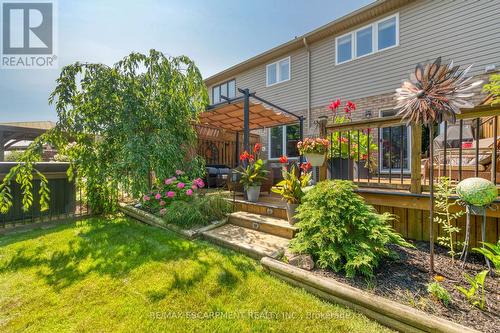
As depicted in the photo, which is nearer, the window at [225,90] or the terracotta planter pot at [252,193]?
the terracotta planter pot at [252,193]

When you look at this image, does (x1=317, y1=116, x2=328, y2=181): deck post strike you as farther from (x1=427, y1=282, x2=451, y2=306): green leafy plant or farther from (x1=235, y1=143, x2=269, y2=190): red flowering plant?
(x1=427, y1=282, x2=451, y2=306): green leafy plant

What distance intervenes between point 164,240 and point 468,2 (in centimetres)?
915

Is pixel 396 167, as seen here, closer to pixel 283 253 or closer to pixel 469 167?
pixel 469 167

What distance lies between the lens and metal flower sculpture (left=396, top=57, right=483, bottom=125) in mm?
2135

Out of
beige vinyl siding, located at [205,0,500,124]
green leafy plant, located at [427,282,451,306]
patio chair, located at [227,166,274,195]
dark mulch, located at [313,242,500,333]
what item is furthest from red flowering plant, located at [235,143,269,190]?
beige vinyl siding, located at [205,0,500,124]

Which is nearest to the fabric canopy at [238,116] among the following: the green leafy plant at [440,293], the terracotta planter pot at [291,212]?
the terracotta planter pot at [291,212]

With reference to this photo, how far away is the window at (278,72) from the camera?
354 inches

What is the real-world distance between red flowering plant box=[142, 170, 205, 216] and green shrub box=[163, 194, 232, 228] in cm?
23

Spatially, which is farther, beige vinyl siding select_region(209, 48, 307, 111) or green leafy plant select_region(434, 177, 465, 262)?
beige vinyl siding select_region(209, 48, 307, 111)

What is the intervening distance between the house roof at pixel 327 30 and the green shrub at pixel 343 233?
6.59 m

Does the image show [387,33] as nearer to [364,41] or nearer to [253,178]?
[364,41]

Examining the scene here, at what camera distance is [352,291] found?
6.88 ft

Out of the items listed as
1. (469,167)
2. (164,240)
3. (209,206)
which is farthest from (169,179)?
(469,167)

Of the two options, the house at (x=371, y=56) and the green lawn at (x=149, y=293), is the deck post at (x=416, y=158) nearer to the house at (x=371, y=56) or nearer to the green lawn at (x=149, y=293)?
the house at (x=371, y=56)
